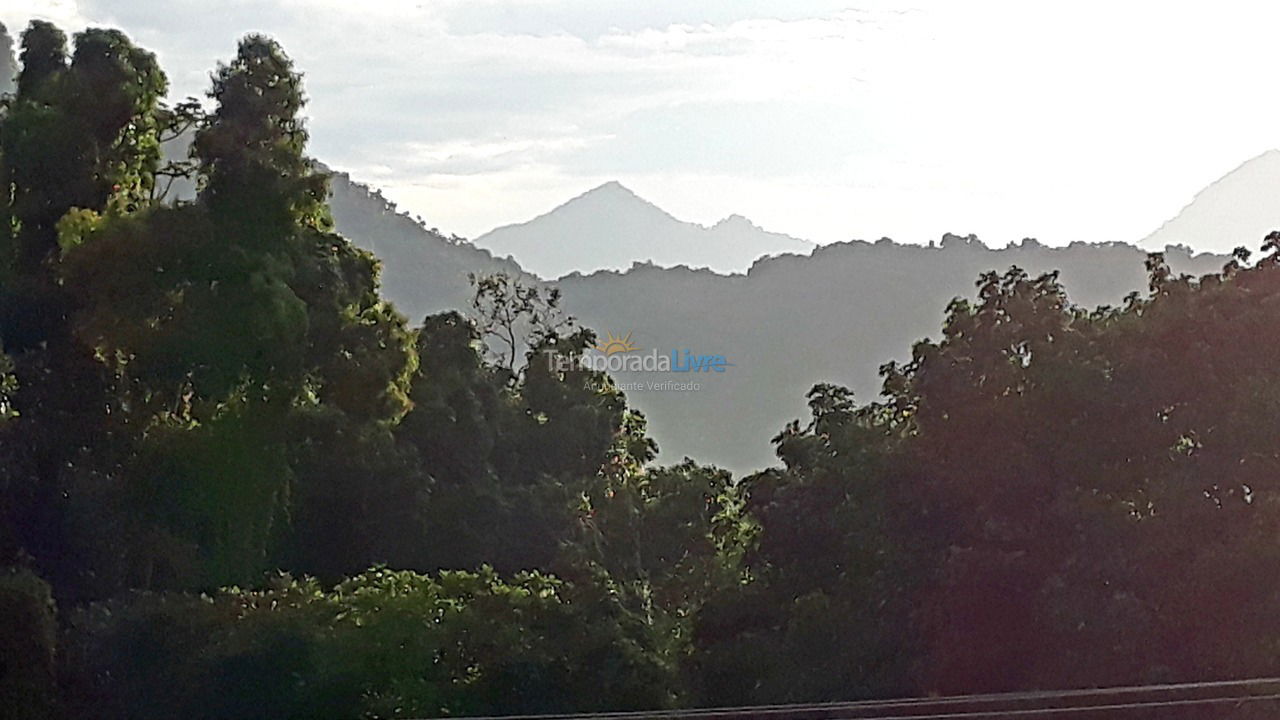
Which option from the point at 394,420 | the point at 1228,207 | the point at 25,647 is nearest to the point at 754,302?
the point at 1228,207

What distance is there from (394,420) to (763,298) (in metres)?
64.3

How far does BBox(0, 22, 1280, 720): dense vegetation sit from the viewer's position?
7.59 m

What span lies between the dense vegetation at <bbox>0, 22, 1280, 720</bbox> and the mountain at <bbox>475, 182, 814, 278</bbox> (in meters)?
92.6

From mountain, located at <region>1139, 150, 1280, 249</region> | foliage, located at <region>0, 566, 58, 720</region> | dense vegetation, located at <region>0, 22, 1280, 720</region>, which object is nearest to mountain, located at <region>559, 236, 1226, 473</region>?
mountain, located at <region>1139, 150, 1280, 249</region>

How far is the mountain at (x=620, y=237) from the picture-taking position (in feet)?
361

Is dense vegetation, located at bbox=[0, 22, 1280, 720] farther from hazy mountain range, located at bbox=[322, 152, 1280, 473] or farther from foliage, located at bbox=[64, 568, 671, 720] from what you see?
hazy mountain range, located at bbox=[322, 152, 1280, 473]

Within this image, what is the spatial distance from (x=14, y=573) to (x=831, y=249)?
222ft

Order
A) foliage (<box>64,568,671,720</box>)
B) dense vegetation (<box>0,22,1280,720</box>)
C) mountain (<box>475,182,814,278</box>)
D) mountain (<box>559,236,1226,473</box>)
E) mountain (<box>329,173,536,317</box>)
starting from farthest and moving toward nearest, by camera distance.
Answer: mountain (<box>475,182,814,278</box>) → mountain (<box>559,236,1226,473</box>) → mountain (<box>329,173,536,317</box>) → foliage (<box>64,568,671,720</box>) → dense vegetation (<box>0,22,1280,720</box>)

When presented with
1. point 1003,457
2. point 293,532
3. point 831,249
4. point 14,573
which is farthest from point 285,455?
point 831,249

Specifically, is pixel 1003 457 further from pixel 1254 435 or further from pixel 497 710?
pixel 497 710

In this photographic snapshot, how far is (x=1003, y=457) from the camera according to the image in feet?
26.1

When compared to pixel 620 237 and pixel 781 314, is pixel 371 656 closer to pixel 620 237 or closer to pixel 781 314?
pixel 781 314

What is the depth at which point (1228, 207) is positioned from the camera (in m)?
81.1

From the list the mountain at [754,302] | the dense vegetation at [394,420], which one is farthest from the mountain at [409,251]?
the dense vegetation at [394,420]
